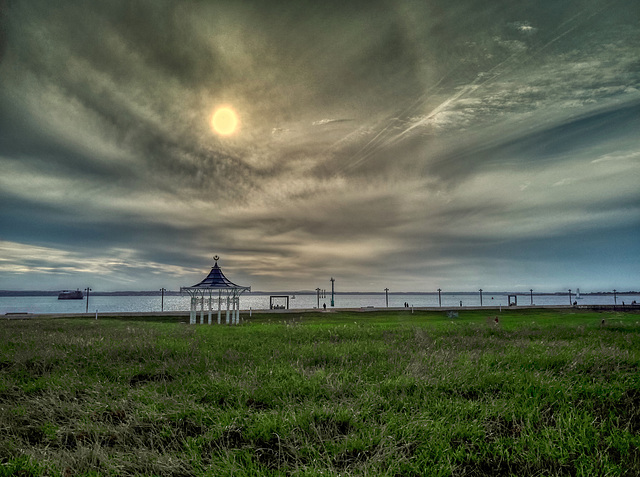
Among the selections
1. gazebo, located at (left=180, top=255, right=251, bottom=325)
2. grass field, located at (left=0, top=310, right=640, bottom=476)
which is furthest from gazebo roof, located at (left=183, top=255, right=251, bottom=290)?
grass field, located at (left=0, top=310, right=640, bottom=476)

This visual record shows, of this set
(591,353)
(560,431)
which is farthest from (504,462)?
(591,353)

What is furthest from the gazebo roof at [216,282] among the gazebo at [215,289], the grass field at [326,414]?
the grass field at [326,414]

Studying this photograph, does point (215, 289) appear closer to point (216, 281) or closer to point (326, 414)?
point (216, 281)

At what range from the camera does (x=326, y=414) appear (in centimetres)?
558

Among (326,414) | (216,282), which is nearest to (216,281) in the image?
(216,282)

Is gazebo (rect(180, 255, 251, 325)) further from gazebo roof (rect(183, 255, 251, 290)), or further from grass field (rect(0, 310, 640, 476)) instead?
grass field (rect(0, 310, 640, 476))

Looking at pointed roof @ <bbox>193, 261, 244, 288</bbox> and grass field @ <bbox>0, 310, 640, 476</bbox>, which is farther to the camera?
pointed roof @ <bbox>193, 261, 244, 288</bbox>

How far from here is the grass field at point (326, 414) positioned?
451 centimetres

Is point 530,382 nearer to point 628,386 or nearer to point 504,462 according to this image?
point 628,386

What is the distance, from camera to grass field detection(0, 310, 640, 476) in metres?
4.51

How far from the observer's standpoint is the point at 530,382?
717 centimetres

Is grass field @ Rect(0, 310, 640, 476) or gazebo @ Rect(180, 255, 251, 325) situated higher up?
gazebo @ Rect(180, 255, 251, 325)

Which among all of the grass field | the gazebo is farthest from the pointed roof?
the grass field

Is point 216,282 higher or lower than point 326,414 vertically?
higher
